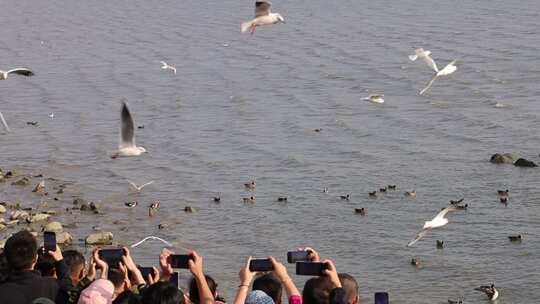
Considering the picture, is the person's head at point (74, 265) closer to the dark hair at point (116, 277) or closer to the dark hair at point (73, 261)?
the dark hair at point (73, 261)

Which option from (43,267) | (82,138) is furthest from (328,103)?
(43,267)

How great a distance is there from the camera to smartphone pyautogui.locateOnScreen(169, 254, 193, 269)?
7793 millimetres

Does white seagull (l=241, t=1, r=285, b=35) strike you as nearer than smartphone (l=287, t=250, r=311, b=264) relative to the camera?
No

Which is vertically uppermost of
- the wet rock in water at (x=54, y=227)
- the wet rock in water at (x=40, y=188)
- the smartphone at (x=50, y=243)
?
the wet rock in water at (x=40, y=188)

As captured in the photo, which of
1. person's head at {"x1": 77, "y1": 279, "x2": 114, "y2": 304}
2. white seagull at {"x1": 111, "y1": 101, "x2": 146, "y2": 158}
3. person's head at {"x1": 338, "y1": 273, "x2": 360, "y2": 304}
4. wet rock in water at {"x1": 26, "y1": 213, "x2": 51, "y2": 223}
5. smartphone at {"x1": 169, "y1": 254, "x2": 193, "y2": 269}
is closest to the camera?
person's head at {"x1": 77, "y1": 279, "x2": 114, "y2": 304}

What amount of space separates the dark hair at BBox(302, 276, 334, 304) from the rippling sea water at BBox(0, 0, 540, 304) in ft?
38.6

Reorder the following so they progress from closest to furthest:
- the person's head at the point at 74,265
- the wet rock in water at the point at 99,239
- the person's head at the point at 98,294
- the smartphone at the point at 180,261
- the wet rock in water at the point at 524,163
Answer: the person's head at the point at 98,294
the smartphone at the point at 180,261
the person's head at the point at 74,265
the wet rock in water at the point at 99,239
the wet rock in water at the point at 524,163

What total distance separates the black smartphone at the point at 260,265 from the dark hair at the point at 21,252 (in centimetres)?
148

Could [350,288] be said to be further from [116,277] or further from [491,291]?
[491,291]

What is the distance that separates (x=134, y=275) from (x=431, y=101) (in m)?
29.5

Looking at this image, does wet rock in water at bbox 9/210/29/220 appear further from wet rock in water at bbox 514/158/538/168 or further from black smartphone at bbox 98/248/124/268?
black smartphone at bbox 98/248/124/268

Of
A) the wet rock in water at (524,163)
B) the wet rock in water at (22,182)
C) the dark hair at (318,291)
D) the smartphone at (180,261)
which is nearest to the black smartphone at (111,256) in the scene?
the smartphone at (180,261)

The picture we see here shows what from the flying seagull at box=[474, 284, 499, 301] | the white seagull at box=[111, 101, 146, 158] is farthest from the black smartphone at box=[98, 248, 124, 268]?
the flying seagull at box=[474, 284, 499, 301]

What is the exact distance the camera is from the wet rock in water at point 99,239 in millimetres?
22234
